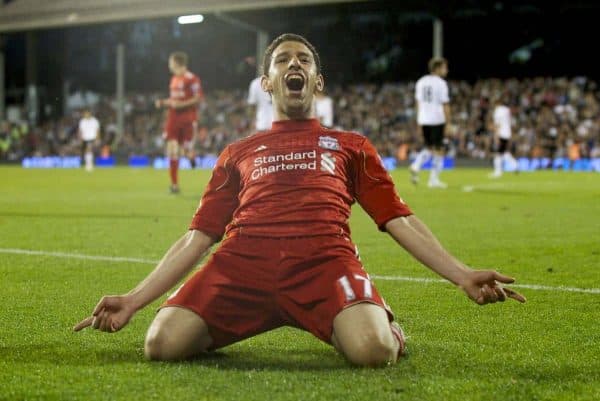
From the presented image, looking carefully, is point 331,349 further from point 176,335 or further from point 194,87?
point 194,87

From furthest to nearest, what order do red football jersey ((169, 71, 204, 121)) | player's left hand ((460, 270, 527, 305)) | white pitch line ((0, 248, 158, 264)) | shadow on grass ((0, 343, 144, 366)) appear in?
red football jersey ((169, 71, 204, 121)), white pitch line ((0, 248, 158, 264)), shadow on grass ((0, 343, 144, 366)), player's left hand ((460, 270, 527, 305))

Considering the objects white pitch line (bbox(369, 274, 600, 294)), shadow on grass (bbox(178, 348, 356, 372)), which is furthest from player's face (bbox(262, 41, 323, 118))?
white pitch line (bbox(369, 274, 600, 294))

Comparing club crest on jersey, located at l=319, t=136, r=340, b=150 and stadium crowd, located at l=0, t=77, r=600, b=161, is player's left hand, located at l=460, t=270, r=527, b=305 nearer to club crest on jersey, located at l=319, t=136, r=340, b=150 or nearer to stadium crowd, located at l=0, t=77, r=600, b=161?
club crest on jersey, located at l=319, t=136, r=340, b=150

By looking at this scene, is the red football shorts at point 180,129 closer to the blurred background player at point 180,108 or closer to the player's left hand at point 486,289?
the blurred background player at point 180,108

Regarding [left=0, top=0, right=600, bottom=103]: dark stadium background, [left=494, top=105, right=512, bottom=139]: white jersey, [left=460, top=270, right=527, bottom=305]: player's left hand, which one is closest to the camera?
[left=460, top=270, right=527, bottom=305]: player's left hand

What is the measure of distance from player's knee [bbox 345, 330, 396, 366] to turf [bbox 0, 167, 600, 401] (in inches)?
1.8

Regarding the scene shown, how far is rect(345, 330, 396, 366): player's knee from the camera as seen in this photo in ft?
12.7

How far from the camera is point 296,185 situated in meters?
4.26

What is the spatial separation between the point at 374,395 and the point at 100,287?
319 cm

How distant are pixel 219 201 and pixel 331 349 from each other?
0.77 m

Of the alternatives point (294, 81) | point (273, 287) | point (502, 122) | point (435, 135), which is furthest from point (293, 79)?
point (502, 122)

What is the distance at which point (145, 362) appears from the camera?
404 centimetres

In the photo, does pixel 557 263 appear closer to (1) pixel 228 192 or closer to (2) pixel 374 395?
(1) pixel 228 192

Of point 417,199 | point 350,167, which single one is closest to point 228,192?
point 350,167
